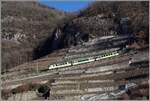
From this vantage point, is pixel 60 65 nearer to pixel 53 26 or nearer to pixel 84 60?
pixel 84 60

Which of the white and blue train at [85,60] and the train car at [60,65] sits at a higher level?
the white and blue train at [85,60]

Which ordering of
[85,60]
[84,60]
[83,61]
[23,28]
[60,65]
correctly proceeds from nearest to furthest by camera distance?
[83,61] < [84,60] < [85,60] < [60,65] < [23,28]

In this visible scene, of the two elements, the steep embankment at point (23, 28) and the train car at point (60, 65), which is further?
the steep embankment at point (23, 28)

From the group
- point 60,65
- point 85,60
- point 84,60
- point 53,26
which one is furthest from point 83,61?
point 53,26

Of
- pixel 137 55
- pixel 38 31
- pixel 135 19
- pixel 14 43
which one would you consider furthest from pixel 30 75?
pixel 38 31

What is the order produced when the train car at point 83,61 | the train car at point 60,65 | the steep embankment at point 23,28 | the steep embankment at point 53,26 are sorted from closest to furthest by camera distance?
the train car at point 83,61
the train car at point 60,65
the steep embankment at point 53,26
the steep embankment at point 23,28

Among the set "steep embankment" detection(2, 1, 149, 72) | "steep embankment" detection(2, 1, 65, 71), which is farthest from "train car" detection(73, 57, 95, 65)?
"steep embankment" detection(2, 1, 65, 71)

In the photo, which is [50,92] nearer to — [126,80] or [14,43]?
[126,80]

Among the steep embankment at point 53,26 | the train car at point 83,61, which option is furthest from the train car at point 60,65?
the steep embankment at point 53,26

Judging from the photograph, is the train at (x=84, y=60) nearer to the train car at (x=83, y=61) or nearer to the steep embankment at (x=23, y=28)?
the train car at (x=83, y=61)
